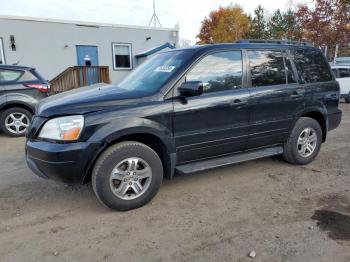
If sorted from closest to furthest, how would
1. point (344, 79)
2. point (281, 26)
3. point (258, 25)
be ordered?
point (344, 79)
point (281, 26)
point (258, 25)

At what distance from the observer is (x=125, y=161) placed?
3350mm

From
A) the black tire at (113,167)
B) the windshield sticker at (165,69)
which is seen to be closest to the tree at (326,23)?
the windshield sticker at (165,69)

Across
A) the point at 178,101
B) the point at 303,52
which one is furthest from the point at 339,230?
the point at 303,52

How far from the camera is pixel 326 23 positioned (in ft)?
78.8

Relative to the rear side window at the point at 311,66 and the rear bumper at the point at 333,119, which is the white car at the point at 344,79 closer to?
the rear bumper at the point at 333,119

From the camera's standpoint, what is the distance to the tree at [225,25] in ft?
144

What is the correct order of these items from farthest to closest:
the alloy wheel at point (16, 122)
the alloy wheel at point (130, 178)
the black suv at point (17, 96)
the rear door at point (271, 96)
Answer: the alloy wheel at point (16, 122), the black suv at point (17, 96), the rear door at point (271, 96), the alloy wheel at point (130, 178)

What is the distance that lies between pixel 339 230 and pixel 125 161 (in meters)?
2.22

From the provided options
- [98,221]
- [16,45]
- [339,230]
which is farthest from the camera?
[16,45]

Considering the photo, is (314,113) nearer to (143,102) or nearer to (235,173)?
(235,173)

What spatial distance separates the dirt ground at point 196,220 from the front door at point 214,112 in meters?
0.57

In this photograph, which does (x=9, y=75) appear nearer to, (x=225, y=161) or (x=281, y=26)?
(x=225, y=161)

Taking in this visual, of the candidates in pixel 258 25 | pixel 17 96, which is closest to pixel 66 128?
pixel 17 96

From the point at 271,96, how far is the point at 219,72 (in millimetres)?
863
